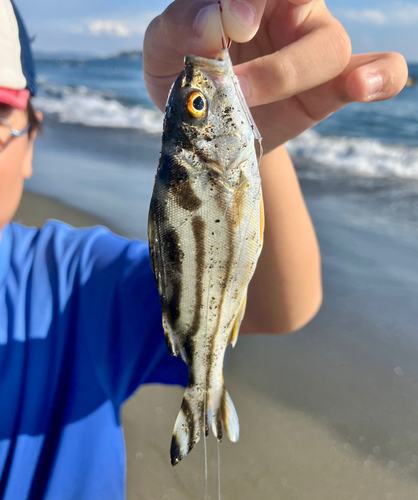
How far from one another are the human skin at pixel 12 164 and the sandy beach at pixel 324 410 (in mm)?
2267

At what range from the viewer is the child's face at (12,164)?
6.24 feet

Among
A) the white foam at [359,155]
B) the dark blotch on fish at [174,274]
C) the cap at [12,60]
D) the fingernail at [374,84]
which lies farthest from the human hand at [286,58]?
the white foam at [359,155]

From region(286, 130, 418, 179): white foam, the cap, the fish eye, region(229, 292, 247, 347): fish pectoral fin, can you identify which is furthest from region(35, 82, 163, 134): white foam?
region(229, 292, 247, 347): fish pectoral fin

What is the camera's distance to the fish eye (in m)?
1.25

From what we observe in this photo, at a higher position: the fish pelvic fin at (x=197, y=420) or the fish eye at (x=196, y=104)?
the fish eye at (x=196, y=104)

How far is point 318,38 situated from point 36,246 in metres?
1.84

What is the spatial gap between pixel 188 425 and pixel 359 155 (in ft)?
31.2

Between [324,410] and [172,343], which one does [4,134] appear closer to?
[172,343]

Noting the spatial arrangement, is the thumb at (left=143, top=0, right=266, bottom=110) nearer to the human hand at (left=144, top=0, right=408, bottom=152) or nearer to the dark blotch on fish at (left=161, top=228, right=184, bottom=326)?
the human hand at (left=144, top=0, right=408, bottom=152)

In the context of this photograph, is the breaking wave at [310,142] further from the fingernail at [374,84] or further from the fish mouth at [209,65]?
the fish mouth at [209,65]

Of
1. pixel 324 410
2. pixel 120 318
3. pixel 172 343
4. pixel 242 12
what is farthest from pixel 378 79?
pixel 324 410

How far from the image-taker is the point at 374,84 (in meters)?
1.35

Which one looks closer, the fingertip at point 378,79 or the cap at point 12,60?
the fingertip at point 378,79

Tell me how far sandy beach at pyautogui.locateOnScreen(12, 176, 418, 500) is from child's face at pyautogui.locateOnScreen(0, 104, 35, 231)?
89.2 inches
